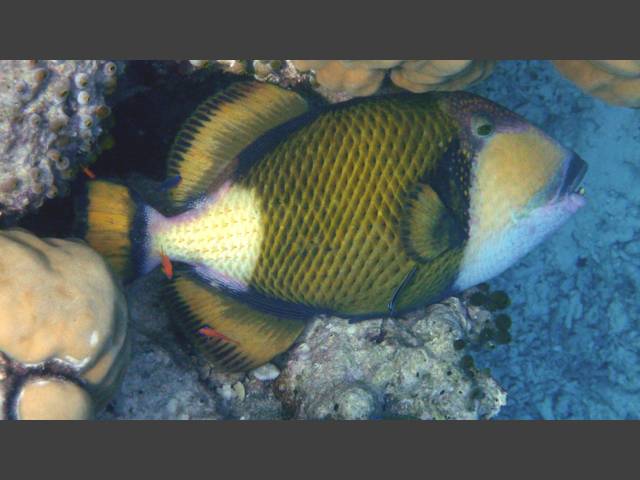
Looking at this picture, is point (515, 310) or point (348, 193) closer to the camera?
point (348, 193)

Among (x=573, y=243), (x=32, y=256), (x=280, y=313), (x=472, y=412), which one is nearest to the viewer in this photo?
(x=32, y=256)

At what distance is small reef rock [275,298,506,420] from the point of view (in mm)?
2688

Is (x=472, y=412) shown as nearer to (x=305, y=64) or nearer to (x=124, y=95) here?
(x=305, y=64)

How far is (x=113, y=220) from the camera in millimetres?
2586

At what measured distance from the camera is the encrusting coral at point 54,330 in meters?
1.98

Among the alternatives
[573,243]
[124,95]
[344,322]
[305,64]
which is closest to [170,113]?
[124,95]

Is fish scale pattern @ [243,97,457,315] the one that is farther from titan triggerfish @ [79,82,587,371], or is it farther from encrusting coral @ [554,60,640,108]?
encrusting coral @ [554,60,640,108]

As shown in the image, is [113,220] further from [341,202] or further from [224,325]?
[341,202]

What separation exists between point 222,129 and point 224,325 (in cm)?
100

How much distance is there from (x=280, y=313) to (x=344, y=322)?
1.22 ft

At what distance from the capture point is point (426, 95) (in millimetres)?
2596

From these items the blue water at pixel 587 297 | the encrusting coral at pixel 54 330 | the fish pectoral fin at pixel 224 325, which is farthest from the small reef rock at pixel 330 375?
the blue water at pixel 587 297

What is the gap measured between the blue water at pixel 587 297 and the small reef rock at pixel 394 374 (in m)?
1.28

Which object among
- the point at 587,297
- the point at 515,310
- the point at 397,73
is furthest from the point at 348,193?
the point at 587,297
